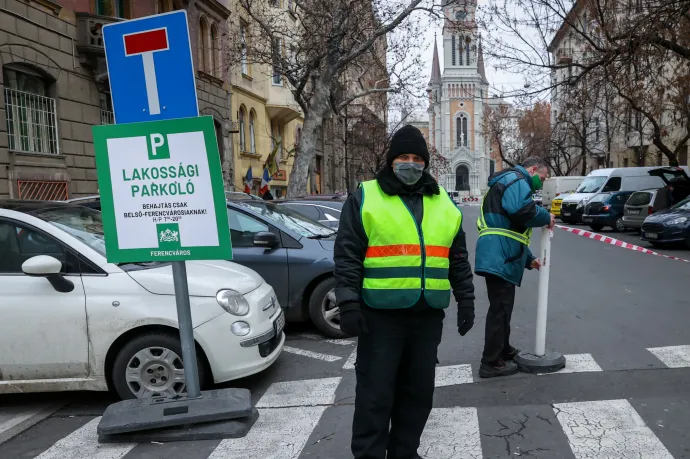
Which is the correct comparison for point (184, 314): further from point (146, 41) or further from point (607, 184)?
point (607, 184)

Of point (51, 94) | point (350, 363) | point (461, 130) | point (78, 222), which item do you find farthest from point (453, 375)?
point (461, 130)

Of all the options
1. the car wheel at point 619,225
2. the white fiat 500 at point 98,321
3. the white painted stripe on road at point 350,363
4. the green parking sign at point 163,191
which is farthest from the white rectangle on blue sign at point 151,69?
the car wheel at point 619,225

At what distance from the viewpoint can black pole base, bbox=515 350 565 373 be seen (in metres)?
5.16

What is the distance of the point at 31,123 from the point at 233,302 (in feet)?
36.6

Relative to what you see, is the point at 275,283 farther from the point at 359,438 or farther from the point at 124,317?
the point at 359,438

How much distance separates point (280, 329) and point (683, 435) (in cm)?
325

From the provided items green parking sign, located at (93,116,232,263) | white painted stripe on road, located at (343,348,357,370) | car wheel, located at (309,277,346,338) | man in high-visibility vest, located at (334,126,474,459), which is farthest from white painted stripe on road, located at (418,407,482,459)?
car wheel, located at (309,277,346,338)

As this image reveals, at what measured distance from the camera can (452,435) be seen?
401 centimetres

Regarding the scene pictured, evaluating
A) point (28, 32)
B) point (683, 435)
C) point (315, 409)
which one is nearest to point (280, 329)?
point (315, 409)

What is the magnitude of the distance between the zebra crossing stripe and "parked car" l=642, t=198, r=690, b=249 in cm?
1217

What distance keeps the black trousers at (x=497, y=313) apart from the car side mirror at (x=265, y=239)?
2.59 metres

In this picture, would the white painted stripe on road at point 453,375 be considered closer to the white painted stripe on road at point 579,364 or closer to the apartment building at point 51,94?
the white painted stripe on road at point 579,364

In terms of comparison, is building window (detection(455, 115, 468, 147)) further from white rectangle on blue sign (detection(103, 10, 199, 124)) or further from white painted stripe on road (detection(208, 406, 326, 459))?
white rectangle on blue sign (detection(103, 10, 199, 124))

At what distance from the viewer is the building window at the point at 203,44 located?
22.4 m
